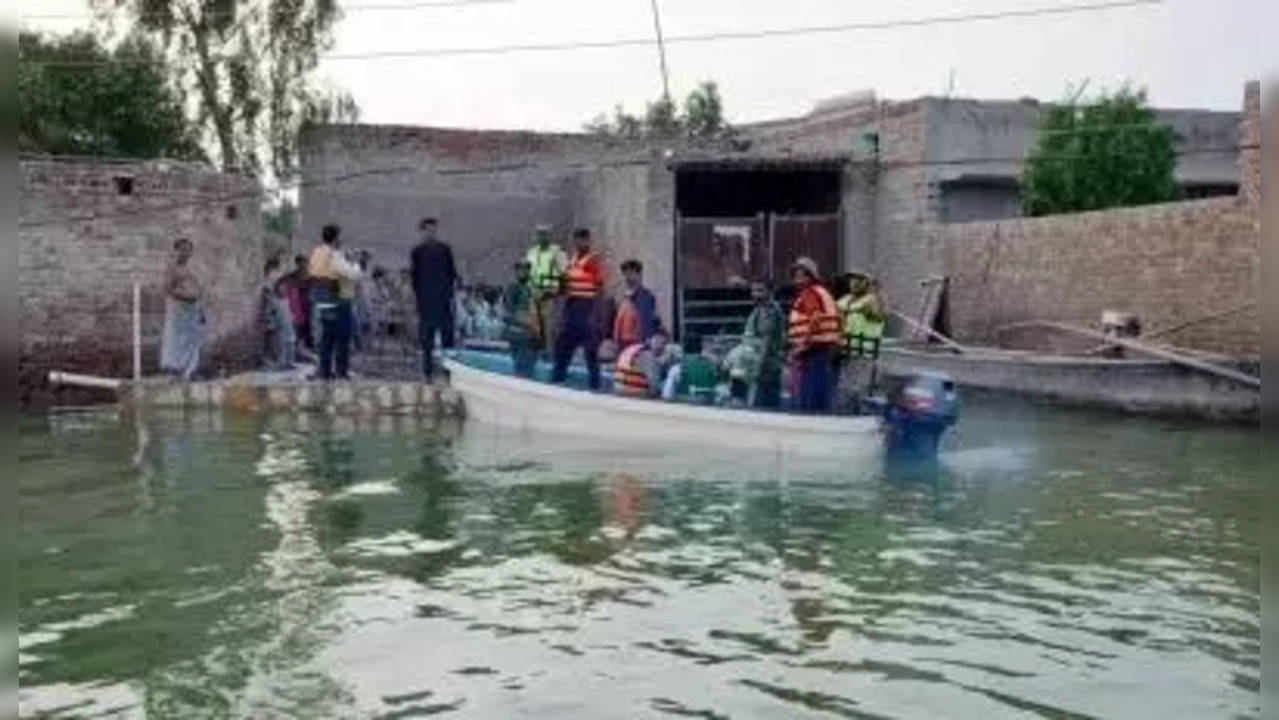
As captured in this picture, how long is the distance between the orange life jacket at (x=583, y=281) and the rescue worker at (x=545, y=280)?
692 mm

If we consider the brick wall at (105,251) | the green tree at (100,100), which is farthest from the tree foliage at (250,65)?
the brick wall at (105,251)

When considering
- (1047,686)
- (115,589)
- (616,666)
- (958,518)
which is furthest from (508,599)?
(958,518)

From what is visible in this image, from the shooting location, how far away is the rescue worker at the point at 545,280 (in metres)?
16.4

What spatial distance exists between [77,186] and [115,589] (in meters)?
12.0

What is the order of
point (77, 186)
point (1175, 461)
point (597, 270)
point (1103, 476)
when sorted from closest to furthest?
point (1103, 476) → point (1175, 461) → point (597, 270) → point (77, 186)

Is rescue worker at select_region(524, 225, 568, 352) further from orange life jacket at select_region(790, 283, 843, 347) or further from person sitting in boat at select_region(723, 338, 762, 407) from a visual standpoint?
orange life jacket at select_region(790, 283, 843, 347)

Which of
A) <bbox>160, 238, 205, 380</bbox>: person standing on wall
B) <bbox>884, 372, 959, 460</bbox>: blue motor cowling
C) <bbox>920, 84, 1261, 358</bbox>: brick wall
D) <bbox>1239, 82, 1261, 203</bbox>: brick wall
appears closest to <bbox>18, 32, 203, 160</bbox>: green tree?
<bbox>160, 238, 205, 380</bbox>: person standing on wall

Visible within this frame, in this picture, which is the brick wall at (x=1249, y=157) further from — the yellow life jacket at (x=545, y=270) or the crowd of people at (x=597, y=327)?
the yellow life jacket at (x=545, y=270)

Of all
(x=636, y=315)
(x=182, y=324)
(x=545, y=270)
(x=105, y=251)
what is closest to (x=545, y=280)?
(x=545, y=270)

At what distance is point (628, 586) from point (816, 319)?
209 inches

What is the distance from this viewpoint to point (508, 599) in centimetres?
830

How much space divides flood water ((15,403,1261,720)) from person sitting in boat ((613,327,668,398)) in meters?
0.98

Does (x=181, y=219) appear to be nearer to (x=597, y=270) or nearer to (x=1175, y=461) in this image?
(x=597, y=270)

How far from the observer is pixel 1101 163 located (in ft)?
83.5
